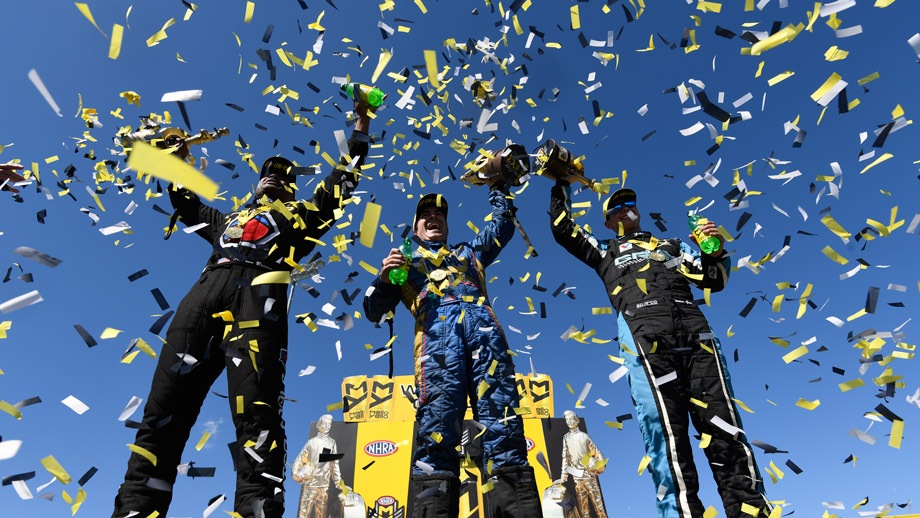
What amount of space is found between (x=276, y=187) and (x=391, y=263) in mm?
1142

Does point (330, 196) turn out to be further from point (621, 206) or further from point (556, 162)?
point (621, 206)

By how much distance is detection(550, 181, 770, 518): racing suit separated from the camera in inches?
106

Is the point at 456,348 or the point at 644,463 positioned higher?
the point at 456,348

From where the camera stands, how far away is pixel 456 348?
9.50 ft

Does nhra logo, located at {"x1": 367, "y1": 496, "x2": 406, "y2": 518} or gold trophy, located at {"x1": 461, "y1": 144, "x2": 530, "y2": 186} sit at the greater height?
gold trophy, located at {"x1": 461, "y1": 144, "x2": 530, "y2": 186}

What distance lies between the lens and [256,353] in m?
2.45

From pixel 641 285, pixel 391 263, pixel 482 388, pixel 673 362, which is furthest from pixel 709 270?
pixel 391 263

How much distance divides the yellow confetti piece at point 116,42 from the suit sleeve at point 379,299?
189cm

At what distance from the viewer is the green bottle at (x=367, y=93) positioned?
333 cm

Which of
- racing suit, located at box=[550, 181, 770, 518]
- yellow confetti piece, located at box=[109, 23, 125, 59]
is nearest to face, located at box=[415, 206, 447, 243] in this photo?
racing suit, located at box=[550, 181, 770, 518]

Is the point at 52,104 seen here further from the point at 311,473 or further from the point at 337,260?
the point at 311,473

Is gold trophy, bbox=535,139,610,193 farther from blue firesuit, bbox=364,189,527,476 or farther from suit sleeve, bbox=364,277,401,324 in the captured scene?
suit sleeve, bbox=364,277,401,324

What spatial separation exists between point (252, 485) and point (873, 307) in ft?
11.2

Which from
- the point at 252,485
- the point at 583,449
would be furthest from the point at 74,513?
the point at 583,449
